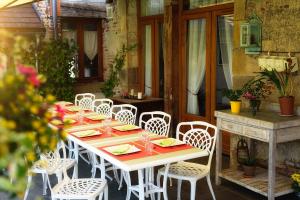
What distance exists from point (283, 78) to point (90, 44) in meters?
6.07

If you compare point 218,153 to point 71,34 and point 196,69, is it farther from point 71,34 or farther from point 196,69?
point 71,34

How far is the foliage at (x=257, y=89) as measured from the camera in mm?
4421

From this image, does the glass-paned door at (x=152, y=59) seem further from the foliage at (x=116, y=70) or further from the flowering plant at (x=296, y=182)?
the flowering plant at (x=296, y=182)

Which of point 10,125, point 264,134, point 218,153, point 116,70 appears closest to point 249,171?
point 218,153

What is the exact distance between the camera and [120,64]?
805 cm

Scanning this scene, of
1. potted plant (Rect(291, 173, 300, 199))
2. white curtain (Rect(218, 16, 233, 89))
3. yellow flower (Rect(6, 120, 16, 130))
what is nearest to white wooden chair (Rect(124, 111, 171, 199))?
white curtain (Rect(218, 16, 233, 89))

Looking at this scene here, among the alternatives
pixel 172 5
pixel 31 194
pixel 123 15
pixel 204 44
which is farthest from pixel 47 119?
pixel 123 15

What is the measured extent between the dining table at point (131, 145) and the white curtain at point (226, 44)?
6.53ft

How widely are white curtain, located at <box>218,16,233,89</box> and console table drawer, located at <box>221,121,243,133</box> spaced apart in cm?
143

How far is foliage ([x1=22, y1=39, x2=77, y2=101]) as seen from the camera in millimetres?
8320

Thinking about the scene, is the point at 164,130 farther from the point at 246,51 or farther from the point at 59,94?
the point at 59,94

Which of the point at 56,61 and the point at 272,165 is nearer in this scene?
the point at 272,165

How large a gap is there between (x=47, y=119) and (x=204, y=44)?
5.06 m

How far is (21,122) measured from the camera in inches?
A: 52.5
